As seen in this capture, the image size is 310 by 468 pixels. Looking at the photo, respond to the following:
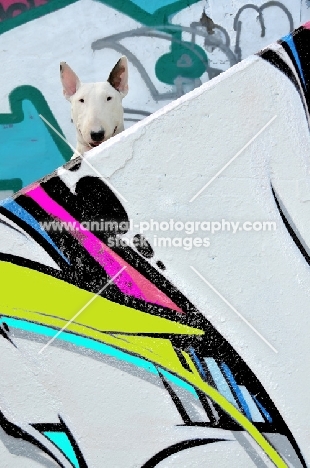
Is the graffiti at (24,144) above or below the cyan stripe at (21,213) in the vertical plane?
above

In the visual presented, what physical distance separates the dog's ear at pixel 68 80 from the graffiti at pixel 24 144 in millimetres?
1329

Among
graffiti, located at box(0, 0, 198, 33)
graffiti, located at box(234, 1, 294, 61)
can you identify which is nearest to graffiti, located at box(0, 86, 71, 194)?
graffiti, located at box(0, 0, 198, 33)

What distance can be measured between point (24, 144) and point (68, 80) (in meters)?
1.46

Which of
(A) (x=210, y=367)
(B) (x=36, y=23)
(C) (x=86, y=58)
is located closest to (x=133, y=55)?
(C) (x=86, y=58)

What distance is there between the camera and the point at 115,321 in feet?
5.36

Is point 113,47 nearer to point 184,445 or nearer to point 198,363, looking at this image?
point 198,363

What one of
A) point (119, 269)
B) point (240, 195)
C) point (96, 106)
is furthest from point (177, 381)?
point (96, 106)

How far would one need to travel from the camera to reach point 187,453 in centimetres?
165

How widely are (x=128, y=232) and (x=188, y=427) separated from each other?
2.06 feet

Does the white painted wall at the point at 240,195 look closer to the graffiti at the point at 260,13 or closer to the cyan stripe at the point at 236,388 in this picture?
the cyan stripe at the point at 236,388

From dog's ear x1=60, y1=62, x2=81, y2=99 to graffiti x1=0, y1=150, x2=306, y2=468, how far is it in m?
1.52

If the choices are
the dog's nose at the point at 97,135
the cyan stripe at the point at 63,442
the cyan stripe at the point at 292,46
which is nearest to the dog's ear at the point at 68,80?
the dog's nose at the point at 97,135

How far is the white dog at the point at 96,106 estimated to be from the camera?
2664mm

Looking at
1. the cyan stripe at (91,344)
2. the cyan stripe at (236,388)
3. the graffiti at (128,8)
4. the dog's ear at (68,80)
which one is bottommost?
the cyan stripe at (236,388)
